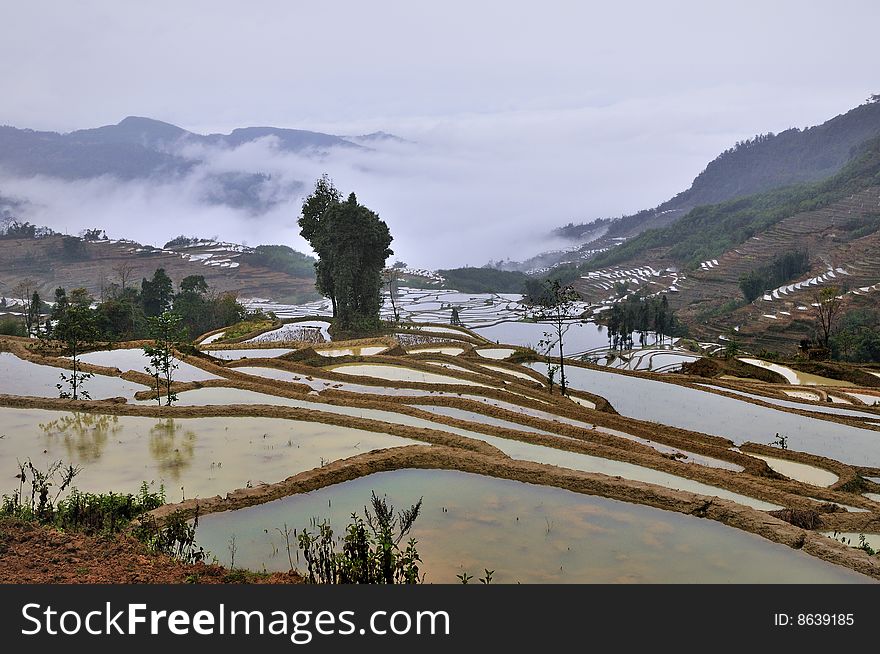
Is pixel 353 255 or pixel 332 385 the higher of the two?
pixel 353 255

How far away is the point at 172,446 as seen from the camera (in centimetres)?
935

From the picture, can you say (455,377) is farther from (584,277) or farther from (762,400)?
(584,277)

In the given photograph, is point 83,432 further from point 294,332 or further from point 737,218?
point 737,218

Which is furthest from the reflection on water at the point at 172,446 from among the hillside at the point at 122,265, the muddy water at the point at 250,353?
the hillside at the point at 122,265

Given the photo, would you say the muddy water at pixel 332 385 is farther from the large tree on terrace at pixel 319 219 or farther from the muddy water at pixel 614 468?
the large tree on terrace at pixel 319 219

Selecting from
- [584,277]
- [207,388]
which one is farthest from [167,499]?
[584,277]

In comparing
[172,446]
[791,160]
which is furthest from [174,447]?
[791,160]

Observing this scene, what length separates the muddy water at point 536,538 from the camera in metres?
5.32

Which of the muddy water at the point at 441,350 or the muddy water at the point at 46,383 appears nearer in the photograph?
the muddy water at the point at 46,383

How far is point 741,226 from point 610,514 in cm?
11416

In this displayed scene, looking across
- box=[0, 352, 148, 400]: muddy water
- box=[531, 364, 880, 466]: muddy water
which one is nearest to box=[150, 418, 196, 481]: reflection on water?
box=[0, 352, 148, 400]: muddy water

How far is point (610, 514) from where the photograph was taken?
21.7ft

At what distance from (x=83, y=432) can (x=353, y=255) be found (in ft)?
71.4

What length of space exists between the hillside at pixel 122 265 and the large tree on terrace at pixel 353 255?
5297 cm
